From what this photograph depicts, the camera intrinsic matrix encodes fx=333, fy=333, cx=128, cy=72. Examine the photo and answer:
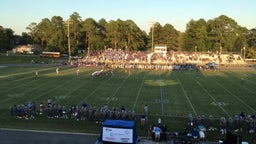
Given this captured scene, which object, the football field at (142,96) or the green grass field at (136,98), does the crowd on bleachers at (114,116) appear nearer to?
the green grass field at (136,98)

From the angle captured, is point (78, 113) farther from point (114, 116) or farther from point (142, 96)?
point (142, 96)

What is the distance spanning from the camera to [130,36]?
4176 inches

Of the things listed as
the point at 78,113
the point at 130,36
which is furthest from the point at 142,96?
the point at 130,36

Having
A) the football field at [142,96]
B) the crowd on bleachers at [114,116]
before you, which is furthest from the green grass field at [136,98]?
the crowd on bleachers at [114,116]

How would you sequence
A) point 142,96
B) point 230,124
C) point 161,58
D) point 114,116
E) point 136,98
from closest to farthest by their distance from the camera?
point 230,124 → point 114,116 → point 136,98 → point 142,96 → point 161,58

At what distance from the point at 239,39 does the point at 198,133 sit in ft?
309

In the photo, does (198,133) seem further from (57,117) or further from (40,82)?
(40,82)

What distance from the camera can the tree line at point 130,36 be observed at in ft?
318

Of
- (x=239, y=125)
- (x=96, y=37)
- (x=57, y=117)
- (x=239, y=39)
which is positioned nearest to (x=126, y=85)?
(x=57, y=117)

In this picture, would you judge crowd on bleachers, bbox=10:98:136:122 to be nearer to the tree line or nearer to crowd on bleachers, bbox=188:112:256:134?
crowd on bleachers, bbox=188:112:256:134

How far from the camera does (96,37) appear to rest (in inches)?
3944

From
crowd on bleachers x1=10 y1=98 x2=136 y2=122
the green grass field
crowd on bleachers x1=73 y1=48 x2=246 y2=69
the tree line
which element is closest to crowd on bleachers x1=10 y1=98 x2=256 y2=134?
crowd on bleachers x1=10 y1=98 x2=136 y2=122

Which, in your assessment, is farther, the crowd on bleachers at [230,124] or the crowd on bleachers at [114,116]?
the crowd on bleachers at [114,116]

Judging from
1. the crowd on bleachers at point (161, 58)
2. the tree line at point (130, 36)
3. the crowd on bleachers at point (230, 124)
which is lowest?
the crowd on bleachers at point (230, 124)
